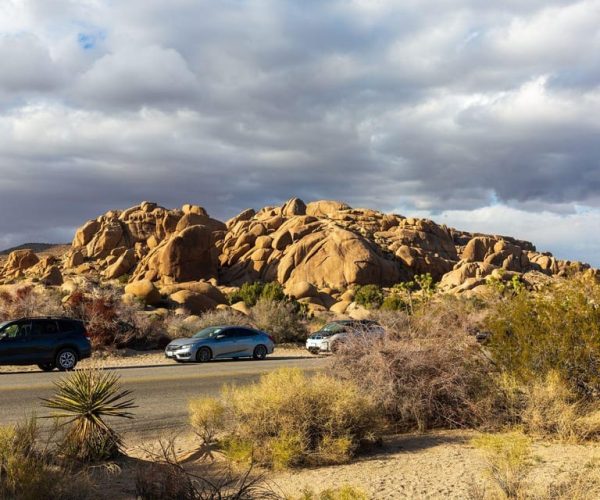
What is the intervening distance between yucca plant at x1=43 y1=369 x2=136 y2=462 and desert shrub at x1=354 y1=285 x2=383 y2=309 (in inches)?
1631

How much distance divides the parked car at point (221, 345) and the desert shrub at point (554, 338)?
48.2 ft

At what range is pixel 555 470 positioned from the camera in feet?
26.5

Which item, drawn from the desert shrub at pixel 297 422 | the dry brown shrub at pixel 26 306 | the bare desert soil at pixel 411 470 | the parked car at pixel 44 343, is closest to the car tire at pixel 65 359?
the parked car at pixel 44 343

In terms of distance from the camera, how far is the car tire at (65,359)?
68.9 feet

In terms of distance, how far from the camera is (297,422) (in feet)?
28.7

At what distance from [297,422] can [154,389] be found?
8.23m

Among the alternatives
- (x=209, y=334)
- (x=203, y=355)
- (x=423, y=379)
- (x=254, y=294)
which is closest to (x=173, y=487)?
(x=423, y=379)

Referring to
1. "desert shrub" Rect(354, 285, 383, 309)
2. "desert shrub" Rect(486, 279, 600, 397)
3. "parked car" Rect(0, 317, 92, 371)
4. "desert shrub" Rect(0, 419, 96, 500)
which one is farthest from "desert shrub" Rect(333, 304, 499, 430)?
"desert shrub" Rect(354, 285, 383, 309)

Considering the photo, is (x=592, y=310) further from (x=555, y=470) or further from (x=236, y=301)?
(x=236, y=301)

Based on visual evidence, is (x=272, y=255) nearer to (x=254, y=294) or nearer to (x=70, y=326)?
(x=254, y=294)

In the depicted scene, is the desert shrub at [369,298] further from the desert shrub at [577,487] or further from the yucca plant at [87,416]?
the desert shrub at [577,487]

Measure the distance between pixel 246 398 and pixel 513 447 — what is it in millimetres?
3737

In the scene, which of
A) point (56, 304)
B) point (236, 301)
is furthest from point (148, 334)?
point (236, 301)

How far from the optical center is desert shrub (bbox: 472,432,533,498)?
6443 mm
